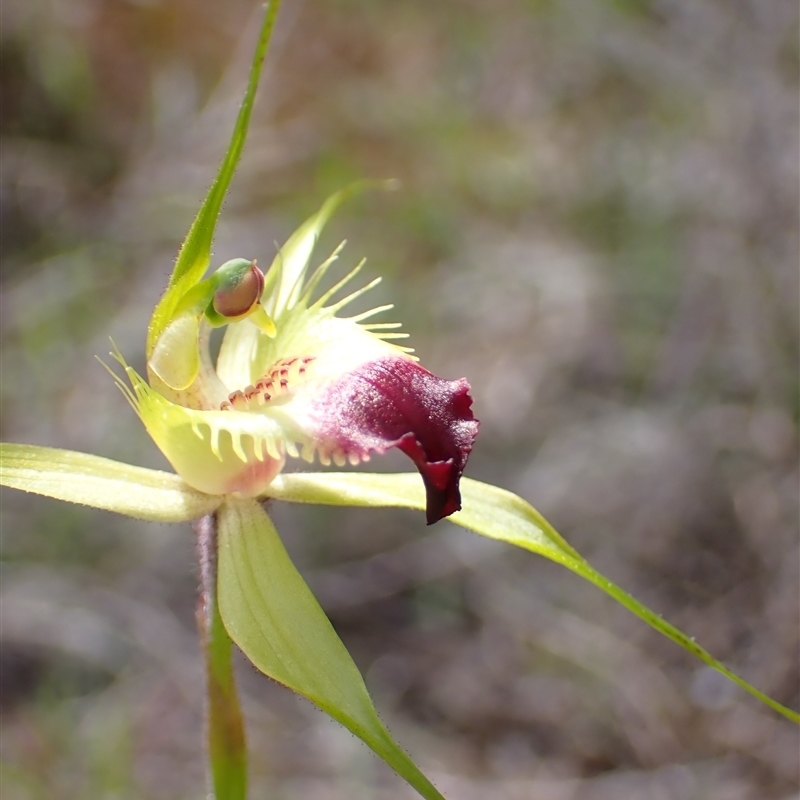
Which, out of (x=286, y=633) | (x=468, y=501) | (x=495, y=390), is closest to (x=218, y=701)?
(x=286, y=633)

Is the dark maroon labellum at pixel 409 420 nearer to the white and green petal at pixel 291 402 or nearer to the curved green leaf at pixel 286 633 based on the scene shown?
the white and green petal at pixel 291 402

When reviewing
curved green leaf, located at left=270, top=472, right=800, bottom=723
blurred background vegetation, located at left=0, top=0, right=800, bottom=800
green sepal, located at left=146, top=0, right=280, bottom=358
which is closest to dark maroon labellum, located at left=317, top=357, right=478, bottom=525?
curved green leaf, located at left=270, top=472, right=800, bottom=723

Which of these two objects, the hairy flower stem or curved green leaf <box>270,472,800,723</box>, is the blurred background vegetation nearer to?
the hairy flower stem

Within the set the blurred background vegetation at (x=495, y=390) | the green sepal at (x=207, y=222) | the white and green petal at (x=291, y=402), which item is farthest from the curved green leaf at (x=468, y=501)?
the blurred background vegetation at (x=495, y=390)

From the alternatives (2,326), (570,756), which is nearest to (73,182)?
(2,326)

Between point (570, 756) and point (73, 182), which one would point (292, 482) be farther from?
point (73, 182)
